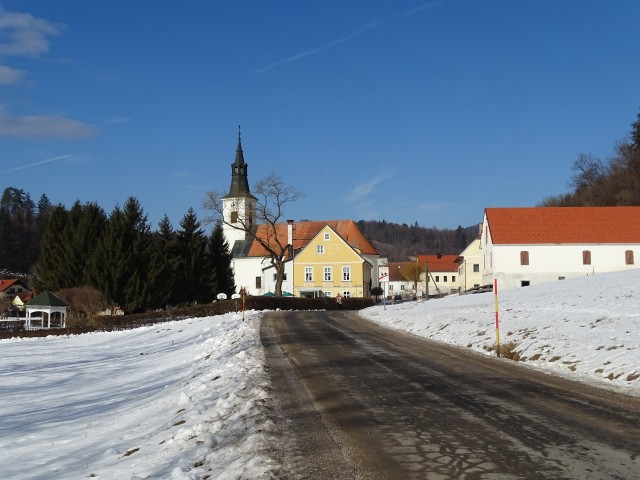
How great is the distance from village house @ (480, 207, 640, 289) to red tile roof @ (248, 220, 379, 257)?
97.6ft

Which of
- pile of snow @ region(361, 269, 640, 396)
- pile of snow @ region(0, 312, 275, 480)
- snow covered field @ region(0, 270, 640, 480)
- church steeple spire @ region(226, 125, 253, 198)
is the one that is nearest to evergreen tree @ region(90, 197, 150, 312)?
snow covered field @ region(0, 270, 640, 480)

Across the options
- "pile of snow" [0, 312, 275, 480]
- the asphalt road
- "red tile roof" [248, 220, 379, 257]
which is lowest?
"pile of snow" [0, 312, 275, 480]

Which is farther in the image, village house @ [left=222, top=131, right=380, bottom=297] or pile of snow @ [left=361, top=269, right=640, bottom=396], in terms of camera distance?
village house @ [left=222, top=131, right=380, bottom=297]

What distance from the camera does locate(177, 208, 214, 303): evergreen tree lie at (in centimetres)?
5944

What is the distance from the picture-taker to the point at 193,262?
196ft

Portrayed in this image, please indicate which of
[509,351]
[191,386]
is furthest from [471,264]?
[191,386]

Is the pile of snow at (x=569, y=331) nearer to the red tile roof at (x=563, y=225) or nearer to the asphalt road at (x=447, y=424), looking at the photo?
the asphalt road at (x=447, y=424)

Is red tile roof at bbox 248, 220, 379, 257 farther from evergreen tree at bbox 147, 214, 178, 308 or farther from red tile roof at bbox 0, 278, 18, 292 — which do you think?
red tile roof at bbox 0, 278, 18, 292

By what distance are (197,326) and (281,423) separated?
24.5 metres

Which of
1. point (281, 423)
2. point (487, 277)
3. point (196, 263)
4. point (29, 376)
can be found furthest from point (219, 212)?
point (281, 423)

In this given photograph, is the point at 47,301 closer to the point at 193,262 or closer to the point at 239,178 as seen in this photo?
the point at 193,262

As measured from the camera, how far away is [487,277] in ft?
208

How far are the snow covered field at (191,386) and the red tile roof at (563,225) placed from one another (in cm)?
3570

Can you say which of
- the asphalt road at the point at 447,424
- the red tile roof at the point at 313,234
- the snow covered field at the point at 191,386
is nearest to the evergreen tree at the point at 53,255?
the snow covered field at the point at 191,386
